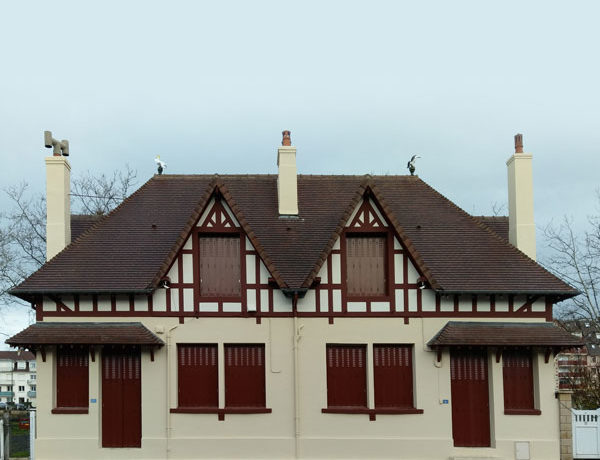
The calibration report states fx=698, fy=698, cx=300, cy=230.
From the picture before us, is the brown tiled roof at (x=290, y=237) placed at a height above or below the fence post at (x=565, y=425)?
above

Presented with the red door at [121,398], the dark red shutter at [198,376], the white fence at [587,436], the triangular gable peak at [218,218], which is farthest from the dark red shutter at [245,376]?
the white fence at [587,436]

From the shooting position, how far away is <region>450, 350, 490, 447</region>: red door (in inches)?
Result: 685

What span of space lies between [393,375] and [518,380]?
3.14 m

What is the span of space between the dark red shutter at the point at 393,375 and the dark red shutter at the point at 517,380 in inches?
93.7

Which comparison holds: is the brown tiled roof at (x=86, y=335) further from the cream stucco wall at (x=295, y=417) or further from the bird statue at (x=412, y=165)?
the bird statue at (x=412, y=165)

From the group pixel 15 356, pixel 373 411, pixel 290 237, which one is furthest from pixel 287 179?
pixel 15 356

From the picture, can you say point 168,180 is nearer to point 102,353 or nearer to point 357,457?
point 102,353

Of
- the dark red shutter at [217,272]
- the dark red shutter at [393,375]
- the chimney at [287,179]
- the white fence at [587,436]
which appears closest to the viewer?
the dark red shutter at [393,375]

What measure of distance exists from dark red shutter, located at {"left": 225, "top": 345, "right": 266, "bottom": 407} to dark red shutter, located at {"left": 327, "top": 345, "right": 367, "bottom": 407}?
170 centimetres

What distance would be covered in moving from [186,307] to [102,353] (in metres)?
2.34

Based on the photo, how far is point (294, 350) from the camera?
56.5 ft

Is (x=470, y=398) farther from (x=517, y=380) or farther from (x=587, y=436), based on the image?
(x=587, y=436)

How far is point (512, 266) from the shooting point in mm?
18109

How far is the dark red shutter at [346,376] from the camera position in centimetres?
1741
